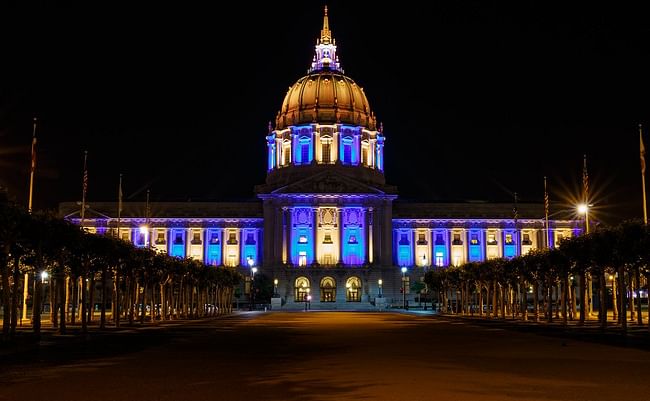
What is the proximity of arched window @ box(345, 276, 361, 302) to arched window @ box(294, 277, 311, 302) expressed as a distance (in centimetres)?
648

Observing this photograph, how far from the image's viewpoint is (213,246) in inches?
5886

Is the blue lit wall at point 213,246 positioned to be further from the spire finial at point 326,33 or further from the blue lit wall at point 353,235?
the spire finial at point 326,33

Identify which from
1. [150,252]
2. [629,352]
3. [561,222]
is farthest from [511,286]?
[561,222]

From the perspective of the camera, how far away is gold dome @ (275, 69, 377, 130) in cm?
16275

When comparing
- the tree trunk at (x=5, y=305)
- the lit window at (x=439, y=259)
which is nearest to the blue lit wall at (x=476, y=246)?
the lit window at (x=439, y=259)

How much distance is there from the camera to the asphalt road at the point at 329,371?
19.6 meters

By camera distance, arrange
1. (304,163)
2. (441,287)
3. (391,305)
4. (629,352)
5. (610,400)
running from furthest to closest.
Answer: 1. (304,163)
2. (391,305)
3. (441,287)
4. (629,352)
5. (610,400)

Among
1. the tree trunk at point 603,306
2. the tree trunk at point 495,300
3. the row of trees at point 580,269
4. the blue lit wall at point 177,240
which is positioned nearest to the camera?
the tree trunk at point 603,306

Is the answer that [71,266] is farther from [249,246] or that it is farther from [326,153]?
[326,153]

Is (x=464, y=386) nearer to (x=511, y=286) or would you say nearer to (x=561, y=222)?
(x=511, y=286)

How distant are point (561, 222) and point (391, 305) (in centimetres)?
4006

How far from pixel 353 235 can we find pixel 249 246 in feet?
63.4

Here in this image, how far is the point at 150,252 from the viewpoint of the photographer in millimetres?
68562

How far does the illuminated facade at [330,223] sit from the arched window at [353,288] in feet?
0.56
